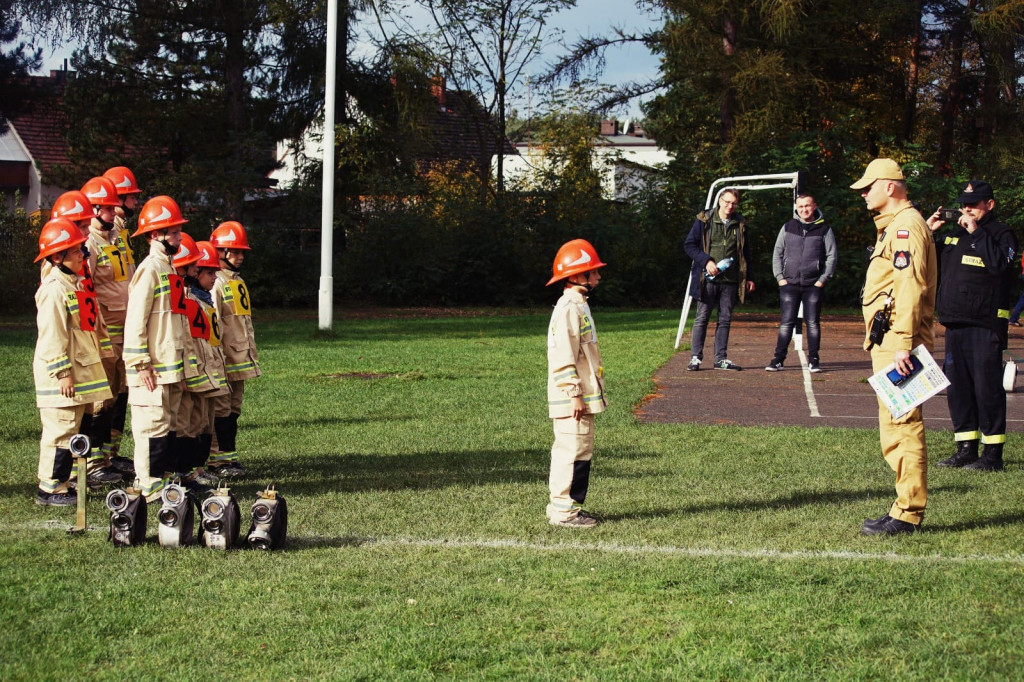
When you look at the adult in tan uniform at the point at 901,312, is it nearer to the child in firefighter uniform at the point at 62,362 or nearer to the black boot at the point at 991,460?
the black boot at the point at 991,460

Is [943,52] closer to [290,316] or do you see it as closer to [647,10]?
[647,10]

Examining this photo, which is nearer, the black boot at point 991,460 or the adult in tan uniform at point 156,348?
the adult in tan uniform at point 156,348

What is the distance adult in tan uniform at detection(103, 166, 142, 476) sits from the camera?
8992 millimetres

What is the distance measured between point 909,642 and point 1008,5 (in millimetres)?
30346

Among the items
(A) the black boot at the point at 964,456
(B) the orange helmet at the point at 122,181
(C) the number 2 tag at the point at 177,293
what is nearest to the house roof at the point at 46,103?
(B) the orange helmet at the point at 122,181

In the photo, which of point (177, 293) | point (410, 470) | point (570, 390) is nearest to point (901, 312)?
point (570, 390)

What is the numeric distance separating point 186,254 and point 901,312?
16.2ft

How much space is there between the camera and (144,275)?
300 inches

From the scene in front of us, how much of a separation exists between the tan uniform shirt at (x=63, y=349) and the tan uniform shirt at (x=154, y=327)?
Answer: 1.37ft

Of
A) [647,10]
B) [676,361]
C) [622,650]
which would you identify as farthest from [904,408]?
[647,10]

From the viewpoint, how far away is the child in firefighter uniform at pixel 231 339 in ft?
29.1

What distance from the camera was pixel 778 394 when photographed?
12.9 m

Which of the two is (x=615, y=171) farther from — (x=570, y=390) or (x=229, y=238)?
(x=570, y=390)

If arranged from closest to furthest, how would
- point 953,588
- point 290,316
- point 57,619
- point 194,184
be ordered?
point 57,619 < point 953,588 < point 290,316 < point 194,184
